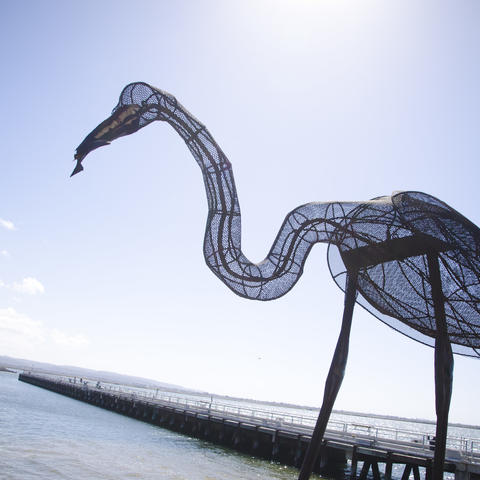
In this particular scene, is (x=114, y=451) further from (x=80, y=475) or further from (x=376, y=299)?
(x=376, y=299)

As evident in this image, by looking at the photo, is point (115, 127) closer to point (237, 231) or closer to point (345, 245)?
point (237, 231)

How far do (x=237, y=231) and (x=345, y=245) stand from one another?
1621mm

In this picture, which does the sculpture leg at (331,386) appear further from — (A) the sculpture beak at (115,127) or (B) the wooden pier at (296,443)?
(B) the wooden pier at (296,443)

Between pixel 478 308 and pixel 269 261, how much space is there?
3021 millimetres

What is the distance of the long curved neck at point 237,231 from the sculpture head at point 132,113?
19cm

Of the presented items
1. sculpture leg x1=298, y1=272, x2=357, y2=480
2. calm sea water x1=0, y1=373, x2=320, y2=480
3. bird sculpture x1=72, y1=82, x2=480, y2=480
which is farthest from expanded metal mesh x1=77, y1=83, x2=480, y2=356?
calm sea water x1=0, y1=373, x2=320, y2=480

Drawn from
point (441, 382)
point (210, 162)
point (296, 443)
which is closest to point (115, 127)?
point (210, 162)

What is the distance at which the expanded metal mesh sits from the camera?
6254 millimetres

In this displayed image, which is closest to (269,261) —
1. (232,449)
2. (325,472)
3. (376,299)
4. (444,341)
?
(376,299)

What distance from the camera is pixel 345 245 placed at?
260 inches

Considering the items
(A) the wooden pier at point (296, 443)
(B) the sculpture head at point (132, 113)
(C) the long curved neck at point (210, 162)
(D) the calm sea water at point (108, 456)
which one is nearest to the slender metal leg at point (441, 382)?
(C) the long curved neck at point (210, 162)

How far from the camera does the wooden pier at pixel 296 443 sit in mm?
14255

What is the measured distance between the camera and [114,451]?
17.1m

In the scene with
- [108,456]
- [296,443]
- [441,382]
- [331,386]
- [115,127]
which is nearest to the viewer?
[441,382]
